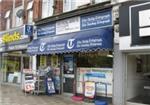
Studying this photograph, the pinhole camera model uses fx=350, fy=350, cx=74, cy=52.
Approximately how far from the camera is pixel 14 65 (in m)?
23.5

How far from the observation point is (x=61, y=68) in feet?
57.3

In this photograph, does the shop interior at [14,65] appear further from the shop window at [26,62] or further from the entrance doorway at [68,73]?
the entrance doorway at [68,73]

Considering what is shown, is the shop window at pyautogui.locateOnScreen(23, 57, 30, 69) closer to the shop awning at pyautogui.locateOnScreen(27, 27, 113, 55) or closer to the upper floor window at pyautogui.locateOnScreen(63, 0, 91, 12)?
the shop awning at pyautogui.locateOnScreen(27, 27, 113, 55)

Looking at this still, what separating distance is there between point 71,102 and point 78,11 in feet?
13.4

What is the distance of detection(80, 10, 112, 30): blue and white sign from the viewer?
14.0 m

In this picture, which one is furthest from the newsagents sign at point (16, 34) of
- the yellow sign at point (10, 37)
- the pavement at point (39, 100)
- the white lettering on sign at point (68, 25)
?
the pavement at point (39, 100)

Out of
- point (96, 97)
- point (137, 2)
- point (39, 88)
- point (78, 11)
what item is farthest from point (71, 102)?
point (137, 2)

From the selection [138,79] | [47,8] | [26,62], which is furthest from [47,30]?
[138,79]

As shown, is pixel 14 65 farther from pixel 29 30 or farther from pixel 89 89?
pixel 89 89

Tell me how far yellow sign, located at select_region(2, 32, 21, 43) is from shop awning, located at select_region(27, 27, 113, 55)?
3.94 metres

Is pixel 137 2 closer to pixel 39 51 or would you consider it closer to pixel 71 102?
pixel 71 102

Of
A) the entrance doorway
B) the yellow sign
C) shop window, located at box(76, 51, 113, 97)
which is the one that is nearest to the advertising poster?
the entrance doorway

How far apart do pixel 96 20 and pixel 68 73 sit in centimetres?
351

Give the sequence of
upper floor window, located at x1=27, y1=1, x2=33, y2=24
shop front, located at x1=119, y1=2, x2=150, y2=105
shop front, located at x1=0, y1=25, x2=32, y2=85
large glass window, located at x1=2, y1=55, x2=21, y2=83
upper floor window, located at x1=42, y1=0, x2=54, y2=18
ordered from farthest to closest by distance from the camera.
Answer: large glass window, located at x1=2, y1=55, x2=21, y2=83 → upper floor window, located at x1=27, y1=1, x2=33, y2=24 → shop front, located at x1=0, y1=25, x2=32, y2=85 → upper floor window, located at x1=42, y1=0, x2=54, y2=18 → shop front, located at x1=119, y1=2, x2=150, y2=105
